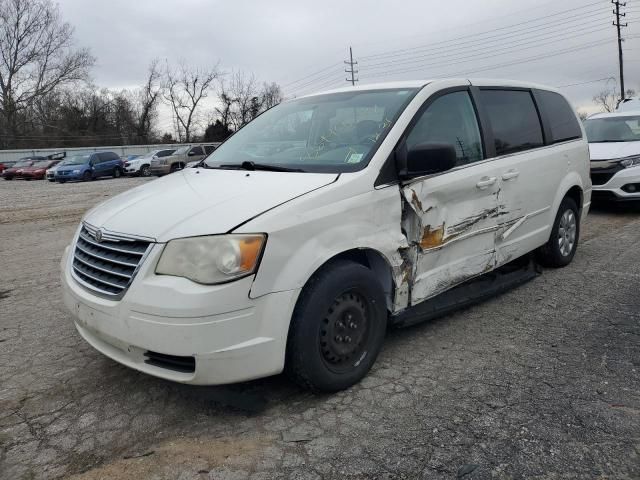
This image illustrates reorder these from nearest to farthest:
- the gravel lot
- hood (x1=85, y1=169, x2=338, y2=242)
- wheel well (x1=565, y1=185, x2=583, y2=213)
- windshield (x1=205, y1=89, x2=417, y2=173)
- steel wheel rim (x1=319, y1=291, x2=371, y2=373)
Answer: the gravel lot < hood (x1=85, y1=169, x2=338, y2=242) < steel wheel rim (x1=319, y1=291, x2=371, y2=373) < windshield (x1=205, y1=89, x2=417, y2=173) < wheel well (x1=565, y1=185, x2=583, y2=213)

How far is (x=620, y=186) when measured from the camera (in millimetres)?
8250

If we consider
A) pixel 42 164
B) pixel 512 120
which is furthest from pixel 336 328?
pixel 42 164

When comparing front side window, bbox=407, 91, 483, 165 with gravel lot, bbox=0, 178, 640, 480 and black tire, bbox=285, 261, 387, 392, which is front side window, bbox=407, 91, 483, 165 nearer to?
black tire, bbox=285, 261, 387, 392

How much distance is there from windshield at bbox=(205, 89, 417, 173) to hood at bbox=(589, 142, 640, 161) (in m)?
6.18

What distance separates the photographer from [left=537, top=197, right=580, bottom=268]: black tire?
17.1 ft

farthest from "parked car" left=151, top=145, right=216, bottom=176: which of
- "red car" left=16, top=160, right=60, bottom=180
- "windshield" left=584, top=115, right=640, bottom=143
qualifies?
"windshield" left=584, top=115, right=640, bottom=143

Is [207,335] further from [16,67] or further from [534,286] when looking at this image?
[16,67]

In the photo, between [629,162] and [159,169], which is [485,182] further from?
[159,169]

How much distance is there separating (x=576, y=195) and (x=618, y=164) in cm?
342

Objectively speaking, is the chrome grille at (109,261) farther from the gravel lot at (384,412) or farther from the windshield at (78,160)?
the windshield at (78,160)

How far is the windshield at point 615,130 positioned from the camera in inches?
361

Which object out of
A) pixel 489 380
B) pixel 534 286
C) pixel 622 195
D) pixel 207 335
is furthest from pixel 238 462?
pixel 622 195

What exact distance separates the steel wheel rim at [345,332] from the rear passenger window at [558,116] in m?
3.00

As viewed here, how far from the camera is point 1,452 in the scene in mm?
2617
